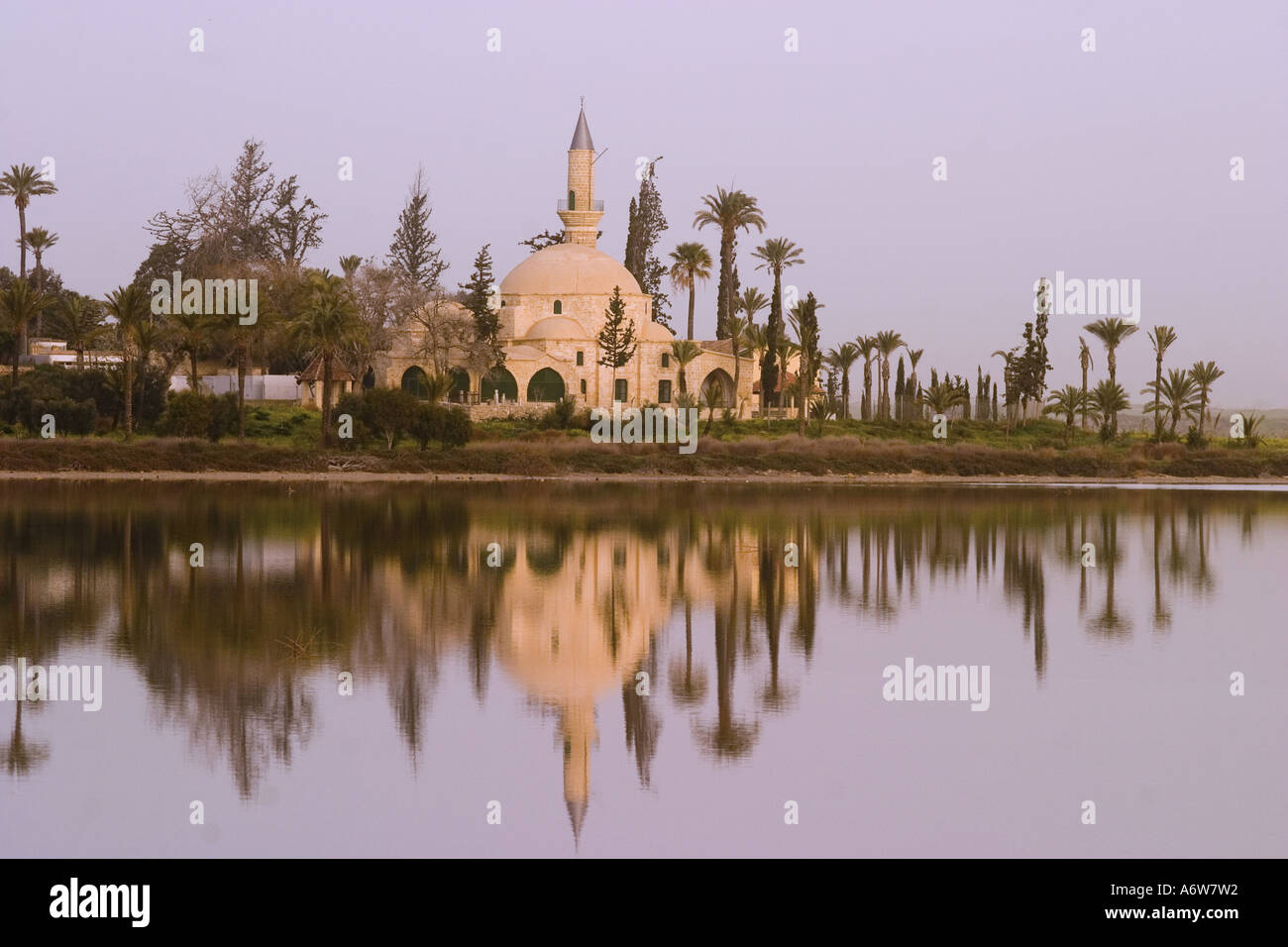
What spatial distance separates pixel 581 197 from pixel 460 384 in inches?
497

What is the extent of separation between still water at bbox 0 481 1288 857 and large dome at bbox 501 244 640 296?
42.4m

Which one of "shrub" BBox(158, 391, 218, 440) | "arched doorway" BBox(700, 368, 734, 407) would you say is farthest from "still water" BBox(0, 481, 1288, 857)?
"arched doorway" BBox(700, 368, 734, 407)

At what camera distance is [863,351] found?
240 ft

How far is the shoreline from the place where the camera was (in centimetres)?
4881

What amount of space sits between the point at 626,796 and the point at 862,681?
5.42 meters

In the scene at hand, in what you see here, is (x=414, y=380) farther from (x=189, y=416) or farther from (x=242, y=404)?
(x=189, y=416)

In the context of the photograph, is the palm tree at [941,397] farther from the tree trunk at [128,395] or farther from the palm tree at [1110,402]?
the tree trunk at [128,395]

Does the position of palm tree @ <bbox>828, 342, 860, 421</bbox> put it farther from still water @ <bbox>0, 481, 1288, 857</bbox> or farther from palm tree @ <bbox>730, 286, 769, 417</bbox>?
still water @ <bbox>0, 481, 1288, 857</bbox>

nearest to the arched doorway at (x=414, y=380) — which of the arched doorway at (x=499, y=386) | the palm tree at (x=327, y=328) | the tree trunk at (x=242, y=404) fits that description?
the arched doorway at (x=499, y=386)

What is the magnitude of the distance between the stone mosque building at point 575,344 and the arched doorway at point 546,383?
41mm

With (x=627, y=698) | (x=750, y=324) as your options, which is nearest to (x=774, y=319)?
(x=750, y=324)

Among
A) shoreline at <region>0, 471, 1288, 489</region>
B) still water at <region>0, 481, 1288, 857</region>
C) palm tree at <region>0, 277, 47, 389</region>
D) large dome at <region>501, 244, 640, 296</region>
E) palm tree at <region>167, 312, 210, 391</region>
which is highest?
large dome at <region>501, 244, 640, 296</region>

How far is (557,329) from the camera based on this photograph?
7069cm
